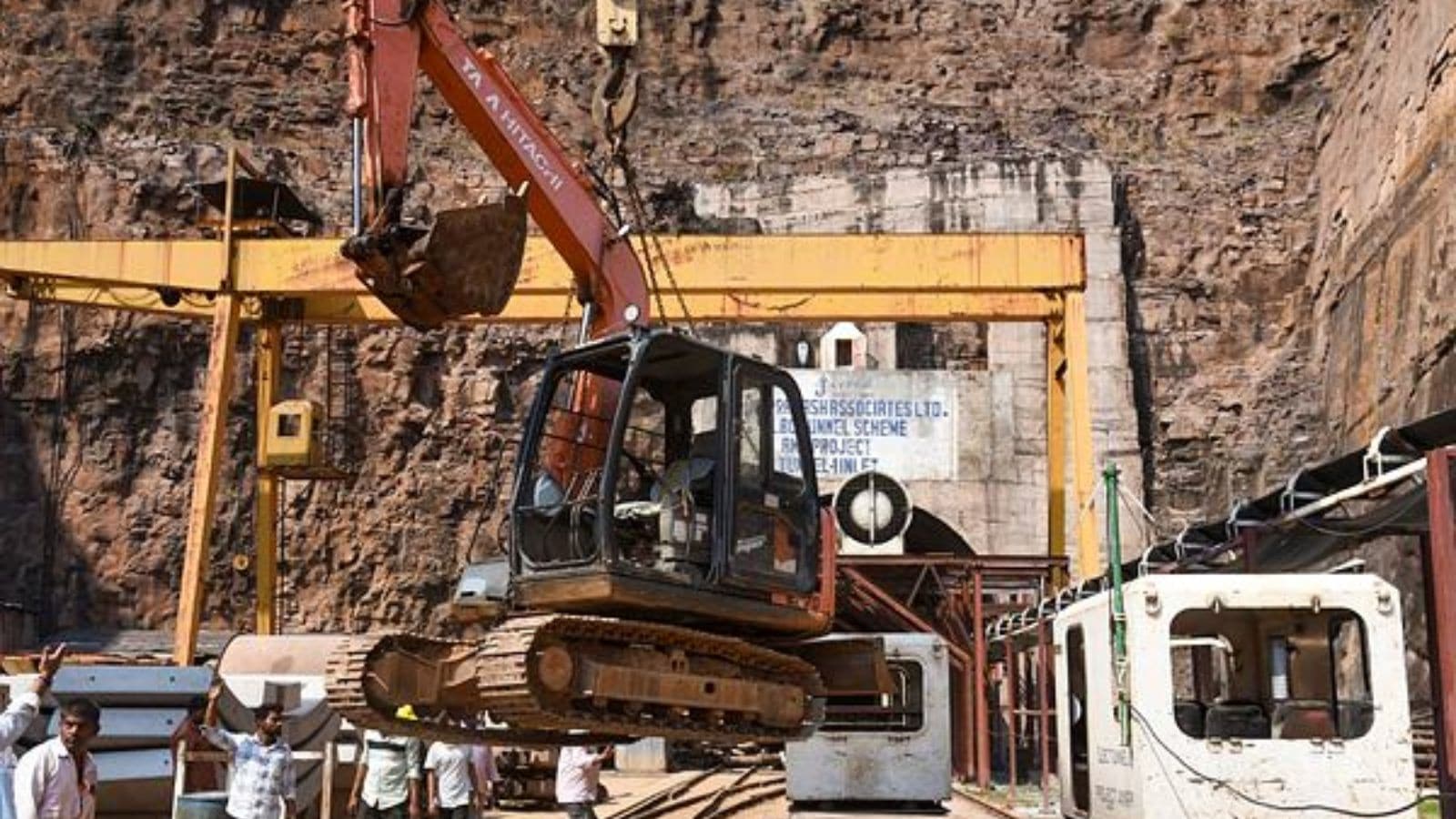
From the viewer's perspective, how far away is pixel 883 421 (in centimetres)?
2877

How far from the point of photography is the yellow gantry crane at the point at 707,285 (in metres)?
18.5

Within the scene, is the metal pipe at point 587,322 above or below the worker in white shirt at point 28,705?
above

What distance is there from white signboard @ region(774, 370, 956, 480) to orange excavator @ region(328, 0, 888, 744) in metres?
19.1

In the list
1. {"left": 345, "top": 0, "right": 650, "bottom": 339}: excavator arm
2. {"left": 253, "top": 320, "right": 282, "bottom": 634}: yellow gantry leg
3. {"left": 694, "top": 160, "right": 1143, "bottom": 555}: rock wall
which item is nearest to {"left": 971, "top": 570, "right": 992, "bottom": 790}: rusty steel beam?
{"left": 694, "top": 160, "right": 1143, "bottom": 555}: rock wall

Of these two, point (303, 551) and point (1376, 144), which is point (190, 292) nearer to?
point (303, 551)

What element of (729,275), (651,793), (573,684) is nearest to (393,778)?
(573,684)

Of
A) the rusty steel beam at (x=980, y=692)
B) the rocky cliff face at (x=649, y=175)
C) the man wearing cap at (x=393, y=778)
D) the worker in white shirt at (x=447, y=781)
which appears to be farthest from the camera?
the rocky cliff face at (x=649, y=175)

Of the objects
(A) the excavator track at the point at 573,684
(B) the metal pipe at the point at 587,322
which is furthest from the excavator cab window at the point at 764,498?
(B) the metal pipe at the point at 587,322

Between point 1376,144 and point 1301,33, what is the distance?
912cm

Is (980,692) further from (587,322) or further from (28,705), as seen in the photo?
(28,705)

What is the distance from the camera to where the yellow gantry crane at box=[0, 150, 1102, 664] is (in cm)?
1852

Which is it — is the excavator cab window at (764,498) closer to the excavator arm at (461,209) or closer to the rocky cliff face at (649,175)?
the excavator arm at (461,209)

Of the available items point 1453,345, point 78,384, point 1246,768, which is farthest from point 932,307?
point 78,384

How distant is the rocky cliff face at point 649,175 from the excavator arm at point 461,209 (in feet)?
67.1
